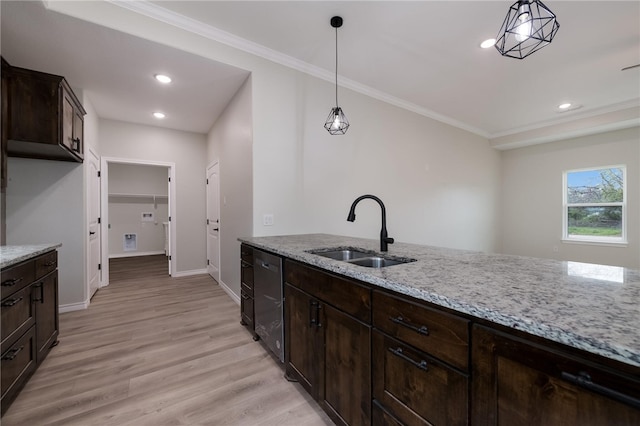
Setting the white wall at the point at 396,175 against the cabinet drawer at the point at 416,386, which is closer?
the cabinet drawer at the point at 416,386

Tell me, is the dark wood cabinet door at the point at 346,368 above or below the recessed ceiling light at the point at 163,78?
below

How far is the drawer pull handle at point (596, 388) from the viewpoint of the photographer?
0.54 metres

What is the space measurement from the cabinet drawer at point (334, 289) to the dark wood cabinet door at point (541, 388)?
1.56 feet

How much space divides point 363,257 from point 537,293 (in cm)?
109

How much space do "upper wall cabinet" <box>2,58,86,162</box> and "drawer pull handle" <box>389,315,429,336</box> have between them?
10.5 ft

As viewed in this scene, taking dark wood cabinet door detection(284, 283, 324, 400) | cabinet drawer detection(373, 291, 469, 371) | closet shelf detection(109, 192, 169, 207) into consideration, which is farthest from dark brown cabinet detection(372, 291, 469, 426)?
closet shelf detection(109, 192, 169, 207)

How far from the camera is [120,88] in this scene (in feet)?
10.3

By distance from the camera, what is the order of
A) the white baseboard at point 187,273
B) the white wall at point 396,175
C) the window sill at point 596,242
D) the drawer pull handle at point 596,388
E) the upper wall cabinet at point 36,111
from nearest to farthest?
the drawer pull handle at point 596,388
the upper wall cabinet at point 36,111
the white wall at point 396,175
the white baseboard at point 187,273
the window sill at point 596,242

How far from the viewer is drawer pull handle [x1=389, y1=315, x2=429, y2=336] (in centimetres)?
93

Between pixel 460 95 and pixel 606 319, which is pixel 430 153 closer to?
pixel 460 95

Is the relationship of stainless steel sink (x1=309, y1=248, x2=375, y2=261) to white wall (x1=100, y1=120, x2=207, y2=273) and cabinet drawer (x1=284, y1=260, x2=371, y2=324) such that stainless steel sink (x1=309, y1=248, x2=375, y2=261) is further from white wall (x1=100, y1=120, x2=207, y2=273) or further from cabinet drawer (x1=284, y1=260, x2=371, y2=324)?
white wall (x1=100, y1=120, x2=207, y2=273)

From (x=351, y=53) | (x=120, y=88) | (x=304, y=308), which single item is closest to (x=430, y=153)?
(x=351, y=53)

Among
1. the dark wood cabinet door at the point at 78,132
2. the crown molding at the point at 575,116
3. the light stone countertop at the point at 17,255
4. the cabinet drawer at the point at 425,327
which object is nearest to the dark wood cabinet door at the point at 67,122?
the dark wood cabinet door at the point at 78,132

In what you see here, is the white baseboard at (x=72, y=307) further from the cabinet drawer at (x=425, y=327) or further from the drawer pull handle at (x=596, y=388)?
the drawer pull handle at (x=596, y=388)
